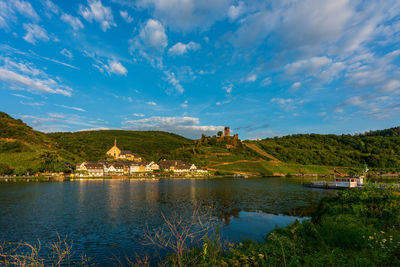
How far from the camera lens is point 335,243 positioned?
1323cm

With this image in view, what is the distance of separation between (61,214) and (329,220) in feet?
105

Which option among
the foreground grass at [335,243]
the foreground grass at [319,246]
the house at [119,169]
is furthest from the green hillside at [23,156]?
the foreground grass at [335,243]

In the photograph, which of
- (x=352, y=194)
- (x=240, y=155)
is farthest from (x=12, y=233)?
(x=240, y=155)

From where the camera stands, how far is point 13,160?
11519 cm

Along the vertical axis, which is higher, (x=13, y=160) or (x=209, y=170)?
(x=13, y=160)

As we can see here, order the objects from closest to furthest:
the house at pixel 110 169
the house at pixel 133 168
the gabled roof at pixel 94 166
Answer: the gabled roof at pixel 94 166
the house at pixel 110 169
the house at pixel 133 168

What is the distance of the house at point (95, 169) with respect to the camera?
390 ft

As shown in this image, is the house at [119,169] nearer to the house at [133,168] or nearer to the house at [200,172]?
the house at [133,168]

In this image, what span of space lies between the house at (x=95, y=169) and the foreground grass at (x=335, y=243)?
392 ft

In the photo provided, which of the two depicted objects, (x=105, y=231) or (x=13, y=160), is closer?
(x=105, y=231)

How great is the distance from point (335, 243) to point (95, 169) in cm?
12600

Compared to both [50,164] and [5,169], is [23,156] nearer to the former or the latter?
[5,169]

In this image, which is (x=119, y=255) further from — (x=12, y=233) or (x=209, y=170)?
(x=209, y=170)

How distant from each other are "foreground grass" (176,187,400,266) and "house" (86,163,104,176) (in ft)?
392
